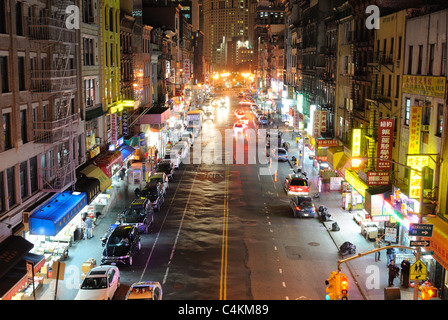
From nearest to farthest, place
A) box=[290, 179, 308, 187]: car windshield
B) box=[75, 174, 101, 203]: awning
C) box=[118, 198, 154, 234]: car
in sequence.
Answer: box=[75, 174, 101, 203]: awning → box=[118, 198, 154, 234]: car → box=[290, 179, 308, 187]: car windshield

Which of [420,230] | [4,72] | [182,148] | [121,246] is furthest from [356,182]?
[182,148]

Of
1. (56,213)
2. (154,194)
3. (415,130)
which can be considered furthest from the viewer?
(154,194)

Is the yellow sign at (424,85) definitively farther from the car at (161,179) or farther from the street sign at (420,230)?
the car at (161,179)

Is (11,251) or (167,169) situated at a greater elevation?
(11,251)

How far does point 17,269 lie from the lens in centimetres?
2302

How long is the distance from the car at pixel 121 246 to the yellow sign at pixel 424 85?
18581 mm

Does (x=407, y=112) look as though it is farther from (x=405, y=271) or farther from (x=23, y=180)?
(x=23, y=180)

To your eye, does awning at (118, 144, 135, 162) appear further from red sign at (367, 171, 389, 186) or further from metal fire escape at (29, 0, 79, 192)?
red sign at (367, 171, 389, 186)

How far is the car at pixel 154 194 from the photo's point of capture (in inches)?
1690

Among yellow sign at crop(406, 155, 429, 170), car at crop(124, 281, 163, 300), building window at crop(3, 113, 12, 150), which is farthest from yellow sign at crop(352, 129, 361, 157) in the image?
building window at crop(3, 113, 12, 150)

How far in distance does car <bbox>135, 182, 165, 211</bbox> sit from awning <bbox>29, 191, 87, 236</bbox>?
34.4 ft

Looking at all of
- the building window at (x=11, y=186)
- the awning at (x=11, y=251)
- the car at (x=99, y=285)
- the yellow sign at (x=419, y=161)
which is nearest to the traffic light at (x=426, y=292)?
the yellow sign at (x=419, y=161)

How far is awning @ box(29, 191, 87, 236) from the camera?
1032 inches

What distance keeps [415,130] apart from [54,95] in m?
20.6
